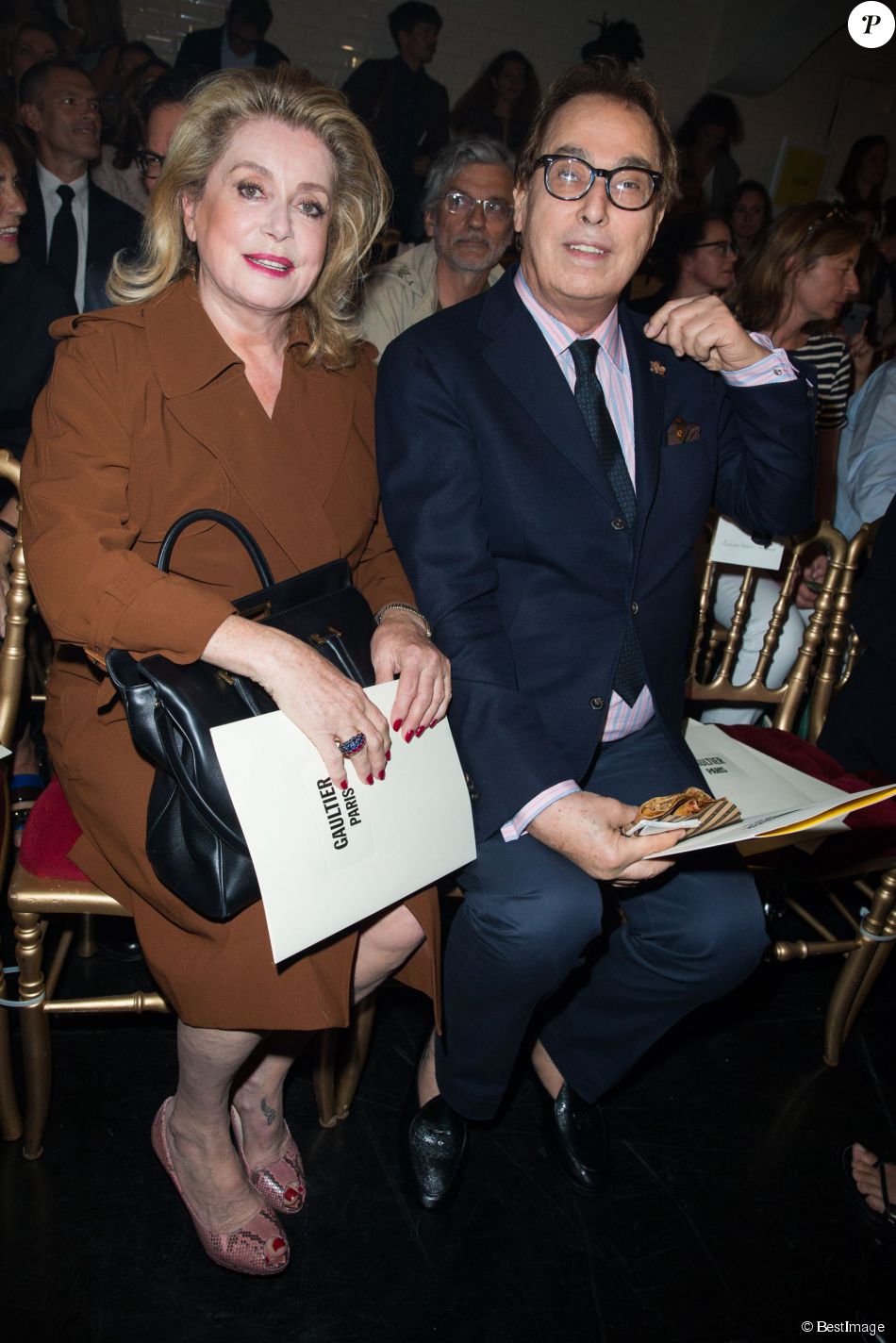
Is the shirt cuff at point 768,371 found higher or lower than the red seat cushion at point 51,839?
higher

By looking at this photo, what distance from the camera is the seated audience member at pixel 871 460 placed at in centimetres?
323

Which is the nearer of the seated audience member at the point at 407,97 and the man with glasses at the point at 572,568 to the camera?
the man with glasses at the point at 572,568

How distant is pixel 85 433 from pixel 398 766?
0.72 metres

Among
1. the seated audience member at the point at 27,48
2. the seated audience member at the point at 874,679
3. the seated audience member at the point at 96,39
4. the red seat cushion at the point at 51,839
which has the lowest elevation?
the red seat cushion at the point at 51,839

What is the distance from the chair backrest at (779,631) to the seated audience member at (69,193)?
2729mm

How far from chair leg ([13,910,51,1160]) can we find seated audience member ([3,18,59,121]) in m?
4.31

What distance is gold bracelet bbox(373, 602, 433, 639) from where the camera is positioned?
5.43 feet

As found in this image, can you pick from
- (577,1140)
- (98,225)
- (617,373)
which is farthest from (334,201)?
(98,225)

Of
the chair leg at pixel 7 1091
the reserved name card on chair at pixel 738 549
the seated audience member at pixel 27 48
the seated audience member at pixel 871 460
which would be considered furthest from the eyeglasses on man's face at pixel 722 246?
the chair leg at pixel 7 1091

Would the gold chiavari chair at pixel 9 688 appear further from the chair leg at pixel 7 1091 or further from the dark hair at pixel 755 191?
the dark hair at pixel 755 191

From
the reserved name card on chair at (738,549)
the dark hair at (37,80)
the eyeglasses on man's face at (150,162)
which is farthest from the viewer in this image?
the dark hair at (37,80)

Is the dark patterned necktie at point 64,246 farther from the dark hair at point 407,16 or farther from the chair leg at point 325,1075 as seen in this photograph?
the dark hair at point 407,16

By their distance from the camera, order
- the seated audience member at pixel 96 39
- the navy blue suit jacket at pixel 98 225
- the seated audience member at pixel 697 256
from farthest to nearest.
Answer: the seated audience member at pixel 96 39 < the seated audience member at pixel 697 256 < the navy blue suit jacket at pixel 98 225

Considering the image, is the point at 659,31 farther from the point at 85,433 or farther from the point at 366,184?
the point at 85,433
